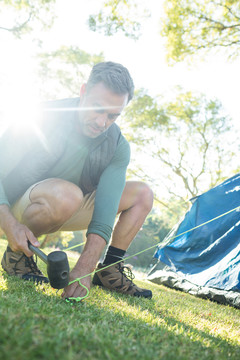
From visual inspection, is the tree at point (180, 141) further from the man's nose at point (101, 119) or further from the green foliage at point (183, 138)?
the man's nose at point (101, 119)

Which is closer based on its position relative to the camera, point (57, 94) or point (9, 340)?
point (9, 340)

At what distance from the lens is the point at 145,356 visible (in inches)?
34.2

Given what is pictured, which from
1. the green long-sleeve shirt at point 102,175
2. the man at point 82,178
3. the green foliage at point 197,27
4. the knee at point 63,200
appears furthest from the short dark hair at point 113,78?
the green foliage at point 197,27

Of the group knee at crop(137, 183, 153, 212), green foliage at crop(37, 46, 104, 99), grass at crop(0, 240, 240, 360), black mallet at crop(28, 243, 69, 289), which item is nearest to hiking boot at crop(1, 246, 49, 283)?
grass at crop(0, 240, 240, 360)

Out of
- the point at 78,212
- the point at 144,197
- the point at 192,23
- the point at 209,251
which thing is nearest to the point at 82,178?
the point at 78,212

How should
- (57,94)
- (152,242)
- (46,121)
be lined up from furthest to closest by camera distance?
(152,242) < (57,94) < (46,121)

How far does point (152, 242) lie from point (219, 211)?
1774 cm

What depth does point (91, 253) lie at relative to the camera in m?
1.59

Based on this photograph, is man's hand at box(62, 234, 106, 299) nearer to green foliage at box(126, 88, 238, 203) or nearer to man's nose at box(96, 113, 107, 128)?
man's nose at box(96, 113, 107, 128)

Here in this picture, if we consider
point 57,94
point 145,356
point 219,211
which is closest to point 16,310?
point 145,356

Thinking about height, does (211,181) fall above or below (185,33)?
below

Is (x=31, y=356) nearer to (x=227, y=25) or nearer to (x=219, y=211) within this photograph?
(x=219, y=211)

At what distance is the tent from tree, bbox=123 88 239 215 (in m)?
8.12

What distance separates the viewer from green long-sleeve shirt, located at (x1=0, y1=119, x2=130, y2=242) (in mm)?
1718
